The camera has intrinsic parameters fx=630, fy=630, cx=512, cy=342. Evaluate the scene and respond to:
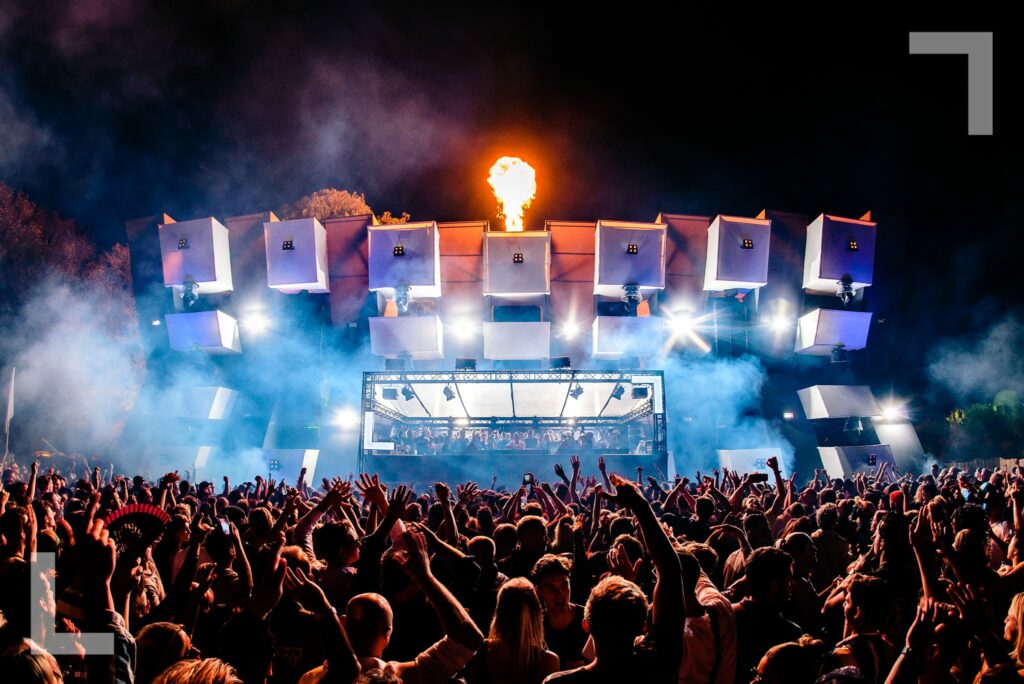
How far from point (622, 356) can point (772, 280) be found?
26.0 feet

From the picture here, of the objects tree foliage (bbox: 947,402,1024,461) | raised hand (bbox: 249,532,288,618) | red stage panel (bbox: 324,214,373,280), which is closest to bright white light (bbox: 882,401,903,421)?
tree foliage (bbox: 947,402,1024,461)

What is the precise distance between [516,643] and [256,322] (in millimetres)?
29331

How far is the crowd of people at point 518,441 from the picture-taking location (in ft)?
78.0

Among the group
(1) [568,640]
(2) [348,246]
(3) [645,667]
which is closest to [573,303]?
(2) [348,246]

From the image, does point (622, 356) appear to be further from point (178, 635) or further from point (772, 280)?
point (178, 635)

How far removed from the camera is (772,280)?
29.1 m

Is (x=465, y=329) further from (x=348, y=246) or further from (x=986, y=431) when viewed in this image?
(x=986, y=431)

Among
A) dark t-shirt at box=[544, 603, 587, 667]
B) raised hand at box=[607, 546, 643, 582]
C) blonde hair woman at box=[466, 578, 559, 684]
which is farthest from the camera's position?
raised hand at box=[607, 546, 643, 582]

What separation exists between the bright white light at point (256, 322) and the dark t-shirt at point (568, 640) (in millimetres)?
28421

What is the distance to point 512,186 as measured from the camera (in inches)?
1505

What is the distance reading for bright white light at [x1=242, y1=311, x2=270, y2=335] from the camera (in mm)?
29469

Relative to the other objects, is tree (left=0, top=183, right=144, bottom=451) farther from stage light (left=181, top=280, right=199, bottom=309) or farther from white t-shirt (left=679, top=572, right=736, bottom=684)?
white t-shirt (left=679, top=572, right=736, bottom=684)

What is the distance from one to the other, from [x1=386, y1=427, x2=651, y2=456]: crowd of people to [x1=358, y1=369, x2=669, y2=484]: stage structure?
0.05 m

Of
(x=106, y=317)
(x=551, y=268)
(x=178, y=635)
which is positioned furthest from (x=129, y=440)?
(x=178, y=635)
